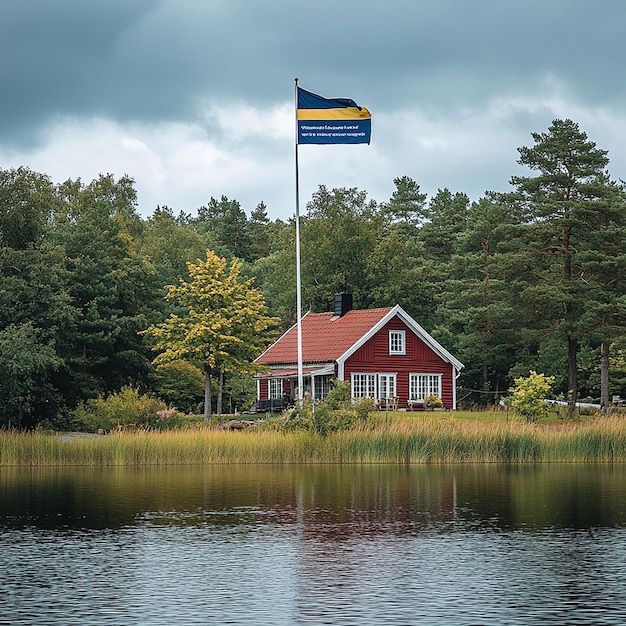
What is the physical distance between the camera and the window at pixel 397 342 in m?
65.2

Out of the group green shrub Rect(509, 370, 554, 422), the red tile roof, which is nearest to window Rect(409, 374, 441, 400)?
the red tile roof

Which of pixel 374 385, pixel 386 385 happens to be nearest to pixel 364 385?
pixel 374 385

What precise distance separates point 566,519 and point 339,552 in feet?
22.8

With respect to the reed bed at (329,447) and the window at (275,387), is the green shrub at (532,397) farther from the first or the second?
the window at (275,387)

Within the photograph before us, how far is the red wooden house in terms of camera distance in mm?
63906

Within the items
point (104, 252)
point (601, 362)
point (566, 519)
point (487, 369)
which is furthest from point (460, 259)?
point (566, 519)

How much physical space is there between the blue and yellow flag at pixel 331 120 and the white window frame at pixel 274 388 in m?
24.1

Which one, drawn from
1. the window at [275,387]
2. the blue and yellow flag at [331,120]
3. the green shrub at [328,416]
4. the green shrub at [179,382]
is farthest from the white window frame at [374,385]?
the blue and yellow flag at [331,120]

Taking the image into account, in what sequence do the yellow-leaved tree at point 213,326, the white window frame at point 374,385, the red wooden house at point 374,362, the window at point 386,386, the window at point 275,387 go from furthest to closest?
the window at point 275,387 < the window at point 386,386 < the white window frame at point 374,385 < the red wooden house at point 374,362 < the yellow-leaved tree at point 213,326

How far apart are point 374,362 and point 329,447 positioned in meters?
22.2

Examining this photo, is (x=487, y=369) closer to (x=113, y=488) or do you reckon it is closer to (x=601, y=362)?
(x=601, y=362)

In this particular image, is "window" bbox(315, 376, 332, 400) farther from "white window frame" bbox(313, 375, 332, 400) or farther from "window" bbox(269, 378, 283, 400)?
"window" bbox(269, 378, 283, 400)

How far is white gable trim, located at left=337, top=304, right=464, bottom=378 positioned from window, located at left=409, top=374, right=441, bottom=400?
1.25m

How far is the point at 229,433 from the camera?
43594mm
